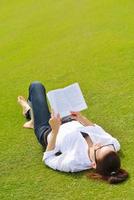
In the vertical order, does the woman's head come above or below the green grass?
above

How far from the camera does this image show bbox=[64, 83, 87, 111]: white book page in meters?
7.05

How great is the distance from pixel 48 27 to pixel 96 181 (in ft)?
31.4

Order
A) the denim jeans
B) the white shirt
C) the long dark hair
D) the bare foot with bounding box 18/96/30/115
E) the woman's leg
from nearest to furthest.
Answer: the long dark hair, the white shirt, the denim jeans, the woman's leg, the bare foot with bounding box 18/96/30/115

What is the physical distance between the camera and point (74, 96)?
279 inches

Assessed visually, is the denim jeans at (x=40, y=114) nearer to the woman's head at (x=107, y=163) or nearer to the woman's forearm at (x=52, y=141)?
the woman's forearm at (x=52, y=141)

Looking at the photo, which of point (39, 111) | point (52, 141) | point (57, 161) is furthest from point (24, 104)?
point (57, 161)

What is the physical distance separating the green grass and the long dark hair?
0.09 metres

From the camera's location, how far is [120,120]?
827 centimetres

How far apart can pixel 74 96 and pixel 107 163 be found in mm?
1236

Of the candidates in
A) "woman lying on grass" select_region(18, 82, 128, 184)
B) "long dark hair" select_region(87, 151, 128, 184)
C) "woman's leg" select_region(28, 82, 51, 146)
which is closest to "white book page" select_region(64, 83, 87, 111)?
"woman lying on grass" select_region(18, 82, 128, 184)

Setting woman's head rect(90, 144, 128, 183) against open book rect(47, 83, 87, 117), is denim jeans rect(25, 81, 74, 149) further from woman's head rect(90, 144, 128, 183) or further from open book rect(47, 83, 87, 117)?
woman's head rect(90, 144, 128, 183)

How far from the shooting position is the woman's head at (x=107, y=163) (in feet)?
20.2

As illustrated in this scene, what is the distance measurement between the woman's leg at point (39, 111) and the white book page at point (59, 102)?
515mm

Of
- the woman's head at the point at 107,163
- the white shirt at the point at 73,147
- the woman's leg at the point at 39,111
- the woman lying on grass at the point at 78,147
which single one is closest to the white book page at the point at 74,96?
the woman lying on grass at the point at 78,147
